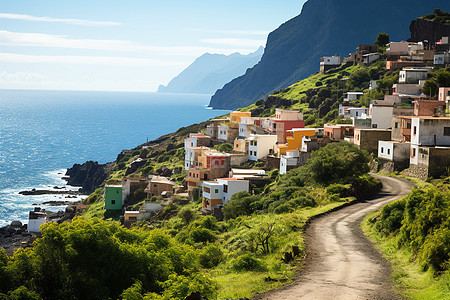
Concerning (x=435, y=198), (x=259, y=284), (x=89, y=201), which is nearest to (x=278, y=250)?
(x=259, y=284)

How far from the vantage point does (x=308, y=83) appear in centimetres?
10250

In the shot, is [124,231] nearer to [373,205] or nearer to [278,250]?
[278,250]

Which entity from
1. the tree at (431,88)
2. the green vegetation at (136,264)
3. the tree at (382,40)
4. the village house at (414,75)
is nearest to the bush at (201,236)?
the green vegetation at (136,264)

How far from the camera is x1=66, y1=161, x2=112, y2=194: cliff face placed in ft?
283

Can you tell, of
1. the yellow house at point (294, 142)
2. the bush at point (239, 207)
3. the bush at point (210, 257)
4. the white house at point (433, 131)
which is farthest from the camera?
the yellow house at point (294, 142)

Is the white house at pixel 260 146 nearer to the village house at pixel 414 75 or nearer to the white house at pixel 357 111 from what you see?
the white house at pixel 357 111

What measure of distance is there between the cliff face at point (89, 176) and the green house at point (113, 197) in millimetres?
Answer: 27600

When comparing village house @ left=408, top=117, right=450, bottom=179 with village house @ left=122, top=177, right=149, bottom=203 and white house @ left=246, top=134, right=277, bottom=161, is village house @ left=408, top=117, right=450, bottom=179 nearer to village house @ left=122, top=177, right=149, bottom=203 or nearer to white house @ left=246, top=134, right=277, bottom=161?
white house @ left=246, top=134, right=277, bottom=161

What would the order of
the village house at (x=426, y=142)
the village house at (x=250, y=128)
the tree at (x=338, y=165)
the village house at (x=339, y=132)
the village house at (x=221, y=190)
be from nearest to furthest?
1. the village house at (x=426, y=142)
2. the tree at (x=338, y=165)
3. the village house at (x=221, y=190)
4. the village house at (x=339, y=132)
5. the village house at (x=250, y=128)

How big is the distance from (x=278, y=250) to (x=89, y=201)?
162 ft

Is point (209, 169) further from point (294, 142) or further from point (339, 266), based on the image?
point (339, 266)

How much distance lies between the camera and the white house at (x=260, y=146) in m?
56.8

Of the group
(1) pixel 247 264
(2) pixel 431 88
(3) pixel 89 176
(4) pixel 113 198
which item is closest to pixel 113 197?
(4) pixel 113 198

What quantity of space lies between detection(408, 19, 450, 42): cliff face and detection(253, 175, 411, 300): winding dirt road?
7375cm
